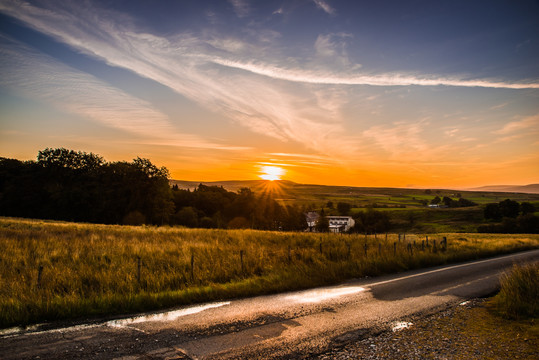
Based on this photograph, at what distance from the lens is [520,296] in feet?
24.8

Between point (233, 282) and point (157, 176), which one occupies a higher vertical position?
point (157, 176)

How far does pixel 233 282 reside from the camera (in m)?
9.59

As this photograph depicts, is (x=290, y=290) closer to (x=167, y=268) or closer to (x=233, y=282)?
(x=233, y=282)

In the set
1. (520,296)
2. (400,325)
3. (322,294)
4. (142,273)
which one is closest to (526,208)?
(520,296)

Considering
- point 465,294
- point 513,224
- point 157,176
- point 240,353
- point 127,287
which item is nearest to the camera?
point 240,353

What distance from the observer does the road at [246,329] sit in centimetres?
489

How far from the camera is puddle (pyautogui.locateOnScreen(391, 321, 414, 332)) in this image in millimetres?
6121

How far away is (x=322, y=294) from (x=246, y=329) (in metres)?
3.64

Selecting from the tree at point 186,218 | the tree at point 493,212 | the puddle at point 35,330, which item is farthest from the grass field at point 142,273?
the tree at point 493,212

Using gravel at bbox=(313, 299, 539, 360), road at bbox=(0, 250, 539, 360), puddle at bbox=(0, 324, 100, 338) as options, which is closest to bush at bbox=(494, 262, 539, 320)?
gravel at bbox=(313, 299, 539, 360)

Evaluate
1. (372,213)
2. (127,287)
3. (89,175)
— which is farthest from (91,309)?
(372,213)

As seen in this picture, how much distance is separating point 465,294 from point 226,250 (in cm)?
959

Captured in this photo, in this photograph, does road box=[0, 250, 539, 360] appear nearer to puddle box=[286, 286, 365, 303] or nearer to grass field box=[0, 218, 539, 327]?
puddle box=[286, 286, 365, 303]

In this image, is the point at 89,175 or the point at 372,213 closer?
the point at 89,175
